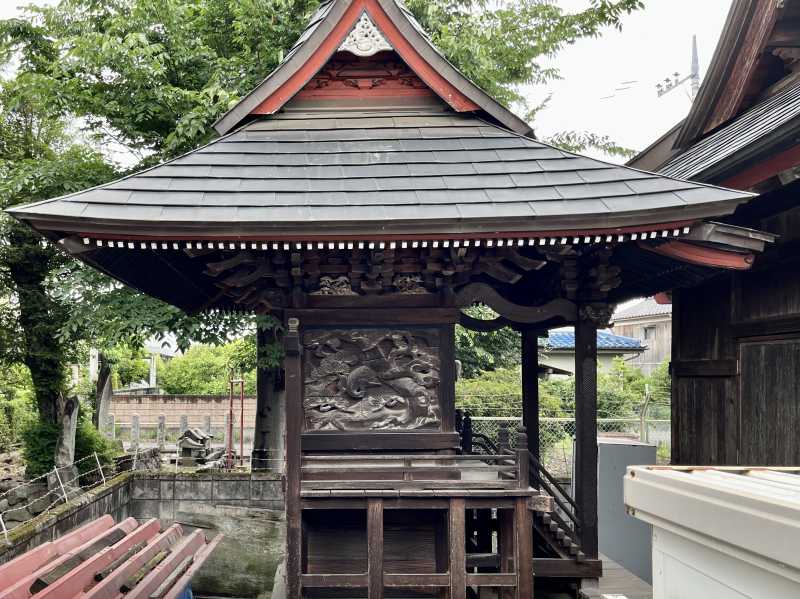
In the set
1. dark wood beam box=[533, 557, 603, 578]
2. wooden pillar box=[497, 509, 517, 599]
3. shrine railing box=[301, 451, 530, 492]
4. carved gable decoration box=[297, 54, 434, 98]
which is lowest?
dark wood beam box=[533, 557, 603, 578]

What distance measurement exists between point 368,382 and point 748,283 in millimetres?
3920

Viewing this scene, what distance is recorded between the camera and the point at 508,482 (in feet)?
19.6

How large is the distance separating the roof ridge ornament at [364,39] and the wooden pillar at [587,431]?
3.54 metres

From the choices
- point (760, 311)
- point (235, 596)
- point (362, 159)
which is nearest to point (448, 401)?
point (362, 159)

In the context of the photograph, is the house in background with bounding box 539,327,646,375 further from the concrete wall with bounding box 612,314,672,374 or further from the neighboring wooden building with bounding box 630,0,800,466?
the neighboring wooden building with bounding box 630,0,800,466

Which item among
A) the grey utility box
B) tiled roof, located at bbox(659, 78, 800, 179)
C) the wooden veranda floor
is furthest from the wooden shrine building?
the grey utility box

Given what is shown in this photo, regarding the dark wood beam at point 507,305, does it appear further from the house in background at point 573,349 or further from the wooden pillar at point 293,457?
the house in background at point 573,349

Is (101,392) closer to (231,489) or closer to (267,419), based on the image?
(231,489)

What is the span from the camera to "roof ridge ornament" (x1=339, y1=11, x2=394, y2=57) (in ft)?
22.4

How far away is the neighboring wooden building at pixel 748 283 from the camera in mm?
5504

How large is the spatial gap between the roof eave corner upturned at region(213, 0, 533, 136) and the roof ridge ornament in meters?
0.19

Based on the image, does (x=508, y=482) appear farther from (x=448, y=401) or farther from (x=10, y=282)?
(x=10, y=282)

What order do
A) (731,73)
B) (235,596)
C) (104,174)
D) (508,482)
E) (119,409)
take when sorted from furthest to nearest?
(119,409), (235,596), (104,174), (731,73), (508,482)

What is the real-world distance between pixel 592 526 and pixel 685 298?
310 centimetres
